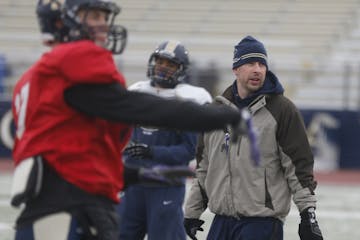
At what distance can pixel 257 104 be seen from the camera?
16.8 feet

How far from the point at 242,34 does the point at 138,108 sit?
50.0ft

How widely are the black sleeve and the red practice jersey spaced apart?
0.04m

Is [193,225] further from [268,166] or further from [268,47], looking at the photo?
[268,47]

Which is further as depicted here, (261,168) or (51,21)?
(261,168)

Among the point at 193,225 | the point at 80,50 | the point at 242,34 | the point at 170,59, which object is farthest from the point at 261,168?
the point at 242,34

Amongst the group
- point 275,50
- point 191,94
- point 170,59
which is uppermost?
point 170,59

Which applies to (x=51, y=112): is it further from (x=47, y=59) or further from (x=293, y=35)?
(x=293, y=35)

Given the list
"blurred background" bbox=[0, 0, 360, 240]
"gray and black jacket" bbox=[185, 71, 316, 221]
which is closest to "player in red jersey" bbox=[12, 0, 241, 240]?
"gray and black jacket" bbox=[185, 71, 316, 221]

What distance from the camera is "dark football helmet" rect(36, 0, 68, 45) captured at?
148 inches

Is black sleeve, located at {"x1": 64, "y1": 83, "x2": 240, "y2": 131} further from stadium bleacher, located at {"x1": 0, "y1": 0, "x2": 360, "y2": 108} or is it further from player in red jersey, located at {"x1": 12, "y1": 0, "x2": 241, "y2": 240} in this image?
stadium bleacher, located at {"x1": 0, "y1": 0, "x2": 360, "y2": 108}

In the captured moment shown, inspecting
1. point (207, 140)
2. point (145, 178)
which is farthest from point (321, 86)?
point (145, 178)

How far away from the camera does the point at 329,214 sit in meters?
10.2

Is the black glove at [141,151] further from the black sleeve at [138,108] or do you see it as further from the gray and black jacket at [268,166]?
the black sleeve at [138,108]

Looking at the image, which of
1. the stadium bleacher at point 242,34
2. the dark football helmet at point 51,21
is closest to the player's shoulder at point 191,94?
the dark football helmet at point 51,21
